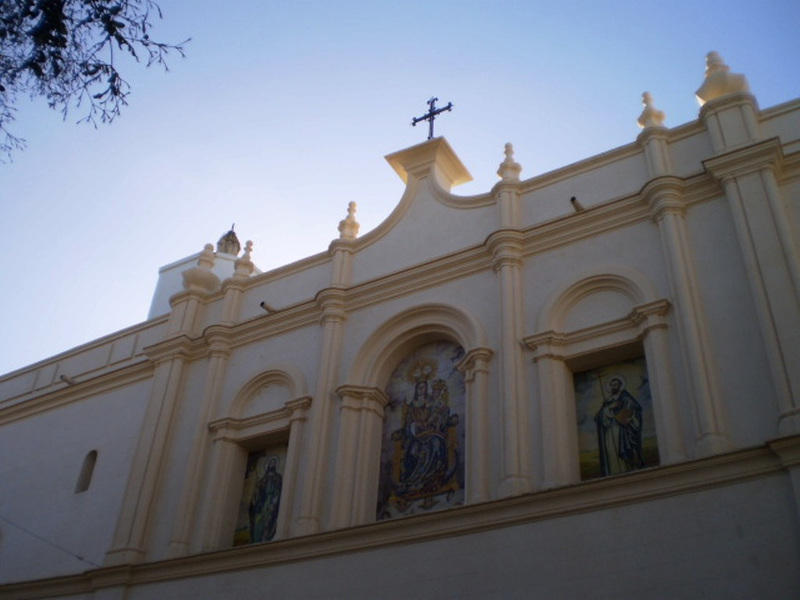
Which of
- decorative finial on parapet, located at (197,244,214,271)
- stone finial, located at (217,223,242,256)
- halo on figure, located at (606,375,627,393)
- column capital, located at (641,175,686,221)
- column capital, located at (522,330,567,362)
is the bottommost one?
halo on figure, located at (606,375,627,393)

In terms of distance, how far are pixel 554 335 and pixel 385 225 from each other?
439cm

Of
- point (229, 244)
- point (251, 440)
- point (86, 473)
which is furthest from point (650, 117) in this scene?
point (229, 244)

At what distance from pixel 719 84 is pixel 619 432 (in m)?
5.16

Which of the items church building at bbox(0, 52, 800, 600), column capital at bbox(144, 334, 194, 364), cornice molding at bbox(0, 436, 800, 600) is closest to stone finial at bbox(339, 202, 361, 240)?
church building at bbox(0, 52, 800, 600)

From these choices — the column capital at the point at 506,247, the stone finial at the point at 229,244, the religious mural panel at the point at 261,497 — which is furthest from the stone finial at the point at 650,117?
the stone finial at the point at 229,244

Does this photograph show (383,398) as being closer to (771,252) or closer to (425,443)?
(425,443)

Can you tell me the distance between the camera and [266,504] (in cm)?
1359

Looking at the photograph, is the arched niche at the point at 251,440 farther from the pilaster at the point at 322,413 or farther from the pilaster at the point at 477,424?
the pilaster at the point at 477,424

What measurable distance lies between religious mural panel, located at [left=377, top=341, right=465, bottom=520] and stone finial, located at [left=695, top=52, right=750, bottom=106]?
489 centimetres

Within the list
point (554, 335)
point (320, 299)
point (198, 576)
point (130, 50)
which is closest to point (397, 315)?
point (320, 299)

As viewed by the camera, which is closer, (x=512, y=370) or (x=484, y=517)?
(x=484, y=517)

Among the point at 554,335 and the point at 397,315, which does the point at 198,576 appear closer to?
the point at 397,315

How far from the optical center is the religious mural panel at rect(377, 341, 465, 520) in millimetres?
12117

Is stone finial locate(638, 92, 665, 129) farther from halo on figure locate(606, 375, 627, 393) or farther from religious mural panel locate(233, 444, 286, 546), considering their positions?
religious mural panel locate(233, 444, 286, 546)
